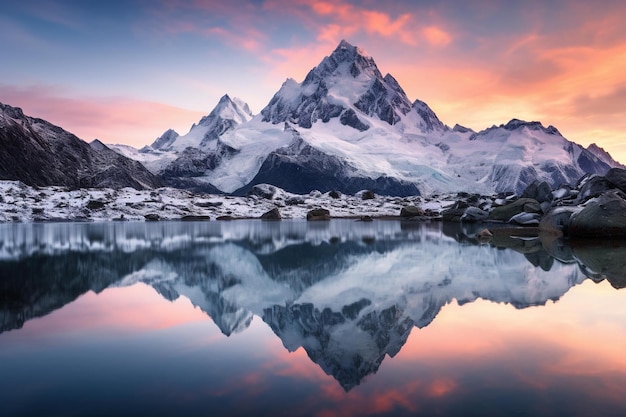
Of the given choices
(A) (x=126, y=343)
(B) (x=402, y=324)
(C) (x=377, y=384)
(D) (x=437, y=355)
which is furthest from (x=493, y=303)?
(A) (x=126, y=343)

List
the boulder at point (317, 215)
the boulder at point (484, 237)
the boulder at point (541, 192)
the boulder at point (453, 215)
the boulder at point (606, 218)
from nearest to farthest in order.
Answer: the boulder at point (606, 218)
the boulder at point (484, 237)
the boulder at point (541, 192)
the boulder at point (453, 215)
the boulder at point (317, 215)

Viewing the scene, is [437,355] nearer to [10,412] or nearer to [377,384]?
[377,384]

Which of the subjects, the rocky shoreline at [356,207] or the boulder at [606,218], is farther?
the rocky shoreline at [356,207]

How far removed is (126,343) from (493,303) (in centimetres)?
805

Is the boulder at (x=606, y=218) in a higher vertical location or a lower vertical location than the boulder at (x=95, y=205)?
higher

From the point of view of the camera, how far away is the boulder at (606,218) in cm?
2658

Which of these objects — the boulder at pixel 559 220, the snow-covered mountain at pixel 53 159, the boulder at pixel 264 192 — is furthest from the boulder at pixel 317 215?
the snow-covered mountain at pixel 53 159

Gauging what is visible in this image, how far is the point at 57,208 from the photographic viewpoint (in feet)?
204

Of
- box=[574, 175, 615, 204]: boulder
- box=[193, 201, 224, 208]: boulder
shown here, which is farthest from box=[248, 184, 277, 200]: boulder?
box=[574, 175, 615, 204]: boulder

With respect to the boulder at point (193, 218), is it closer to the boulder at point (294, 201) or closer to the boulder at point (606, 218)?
the boulder at point (294, 201)

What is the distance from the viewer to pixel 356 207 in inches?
3423

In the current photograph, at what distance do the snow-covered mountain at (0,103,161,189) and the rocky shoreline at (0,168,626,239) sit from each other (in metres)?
42.8

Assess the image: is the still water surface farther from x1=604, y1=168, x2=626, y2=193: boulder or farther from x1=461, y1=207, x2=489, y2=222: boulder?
x1=461, y1=207, x2=489, y2=222: boulder

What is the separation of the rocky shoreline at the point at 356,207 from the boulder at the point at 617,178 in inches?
2.4
